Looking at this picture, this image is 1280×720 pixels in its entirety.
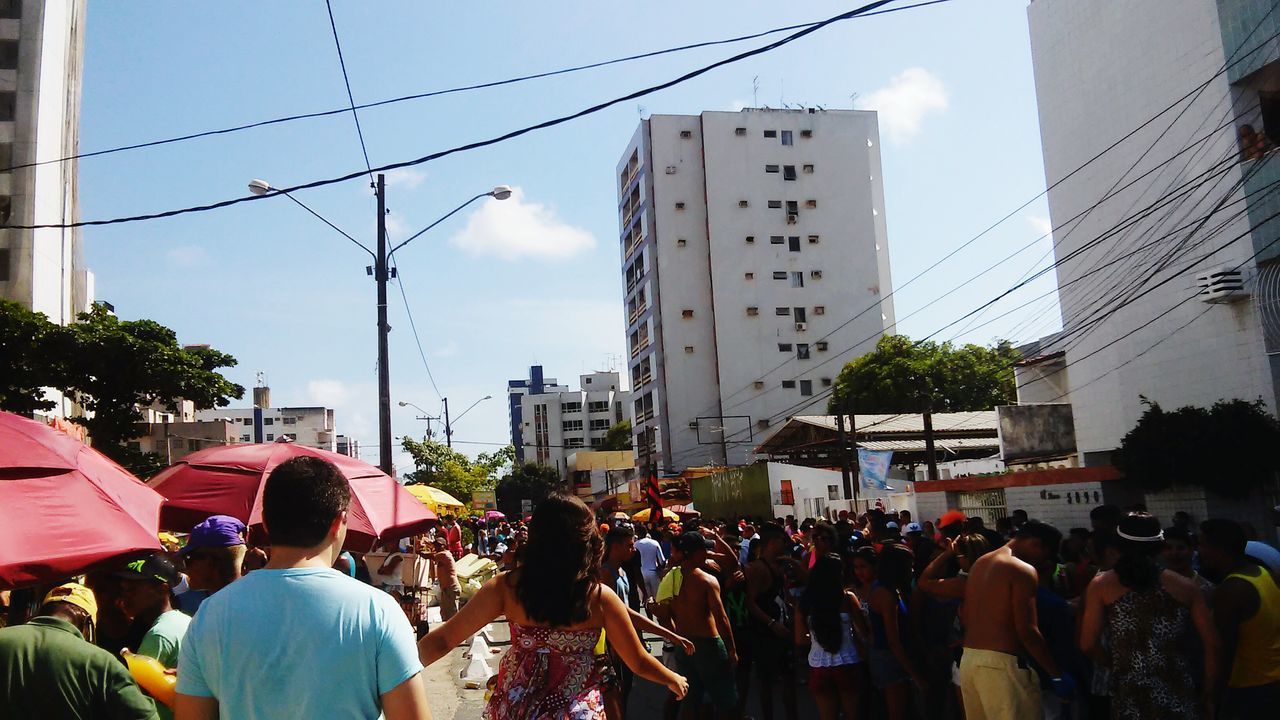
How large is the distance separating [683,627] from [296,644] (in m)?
4.90

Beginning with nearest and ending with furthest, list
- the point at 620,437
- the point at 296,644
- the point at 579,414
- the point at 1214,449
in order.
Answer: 1. the point at 296,644
2. the point at 1214,449
3. the point at 620,437
4. the point at 579,414

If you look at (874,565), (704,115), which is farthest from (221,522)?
(704,115)

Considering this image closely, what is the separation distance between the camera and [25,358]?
82.5 feet

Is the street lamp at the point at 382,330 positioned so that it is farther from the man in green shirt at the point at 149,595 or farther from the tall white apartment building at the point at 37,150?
the tall white apartment building at the point at 37,150

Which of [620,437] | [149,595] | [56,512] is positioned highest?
[620,437]

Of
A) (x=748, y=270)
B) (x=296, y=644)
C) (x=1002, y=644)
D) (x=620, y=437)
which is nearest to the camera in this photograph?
(x=296, y=644)

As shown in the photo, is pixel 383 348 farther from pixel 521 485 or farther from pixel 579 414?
pixel 579 414

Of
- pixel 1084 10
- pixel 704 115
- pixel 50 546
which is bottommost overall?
pixel 50 546

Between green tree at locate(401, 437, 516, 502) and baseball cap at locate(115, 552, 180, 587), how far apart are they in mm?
45981

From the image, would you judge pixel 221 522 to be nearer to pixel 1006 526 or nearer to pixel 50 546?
pixel 50 546

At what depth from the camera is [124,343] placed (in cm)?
2570

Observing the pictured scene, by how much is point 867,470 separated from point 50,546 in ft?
74.5

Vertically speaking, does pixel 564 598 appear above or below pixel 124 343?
below

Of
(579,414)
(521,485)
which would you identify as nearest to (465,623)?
(521,485)
